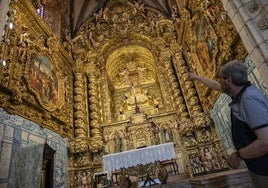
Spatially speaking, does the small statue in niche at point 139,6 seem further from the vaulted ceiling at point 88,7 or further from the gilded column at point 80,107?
the gilded column at point 80,107

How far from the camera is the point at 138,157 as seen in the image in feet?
18.4

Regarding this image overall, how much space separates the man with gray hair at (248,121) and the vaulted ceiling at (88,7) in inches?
520

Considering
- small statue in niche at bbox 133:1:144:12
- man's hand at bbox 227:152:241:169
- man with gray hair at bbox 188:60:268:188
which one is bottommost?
man's hand at bbox 227:152:241:169

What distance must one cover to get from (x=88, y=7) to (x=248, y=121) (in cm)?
1540

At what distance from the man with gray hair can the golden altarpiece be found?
4.23m

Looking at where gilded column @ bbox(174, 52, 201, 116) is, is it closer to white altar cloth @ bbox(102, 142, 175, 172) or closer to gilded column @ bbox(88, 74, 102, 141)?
white altar cloth @ bbox(102, 142, 175, 172)

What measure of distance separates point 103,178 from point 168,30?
9.69 m

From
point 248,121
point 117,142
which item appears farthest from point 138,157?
point 248,121

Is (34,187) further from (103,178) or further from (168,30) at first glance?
(168,30)

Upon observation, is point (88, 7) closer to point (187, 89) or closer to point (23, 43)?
point (23, 43)

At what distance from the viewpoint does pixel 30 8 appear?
7902mm

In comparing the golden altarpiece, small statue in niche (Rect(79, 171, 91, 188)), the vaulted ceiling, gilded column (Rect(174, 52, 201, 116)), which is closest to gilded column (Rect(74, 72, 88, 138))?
the golden altarpiece

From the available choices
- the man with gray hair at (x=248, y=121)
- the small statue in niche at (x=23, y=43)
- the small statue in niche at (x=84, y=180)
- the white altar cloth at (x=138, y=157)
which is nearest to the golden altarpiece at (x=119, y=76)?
the small statue in niche at (x=23, y=43)

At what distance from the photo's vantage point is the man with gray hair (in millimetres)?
1107
